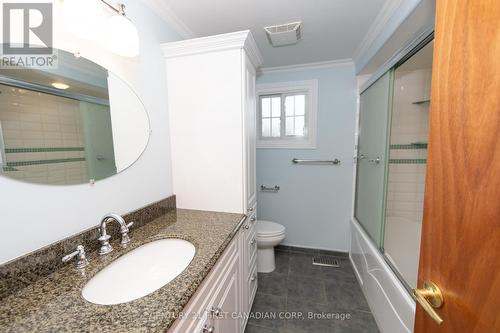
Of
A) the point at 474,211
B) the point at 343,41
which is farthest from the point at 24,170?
the point at 343,41

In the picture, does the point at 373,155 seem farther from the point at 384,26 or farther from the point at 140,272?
the point at 140,272

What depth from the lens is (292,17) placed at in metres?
1.49

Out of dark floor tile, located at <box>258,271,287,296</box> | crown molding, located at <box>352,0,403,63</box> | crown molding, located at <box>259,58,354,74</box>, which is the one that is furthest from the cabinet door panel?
crown molding, located at <box>259,58,354,74</box>

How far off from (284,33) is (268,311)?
2269 millimetres

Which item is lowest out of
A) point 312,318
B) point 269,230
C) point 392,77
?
point 312,318

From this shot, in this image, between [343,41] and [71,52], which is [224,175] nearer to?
[71,52]

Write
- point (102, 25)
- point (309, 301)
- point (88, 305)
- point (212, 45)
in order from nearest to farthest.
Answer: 1. point (88, 305)
2. point (102, 25)
3. point (212, 45)
4. point (309, 301)

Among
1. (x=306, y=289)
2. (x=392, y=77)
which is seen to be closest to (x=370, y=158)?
(x=392, y=77)

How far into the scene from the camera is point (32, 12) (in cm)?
79

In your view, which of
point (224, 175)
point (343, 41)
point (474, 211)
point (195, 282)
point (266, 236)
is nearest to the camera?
point (474, 211)

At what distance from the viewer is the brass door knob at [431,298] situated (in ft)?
1.84

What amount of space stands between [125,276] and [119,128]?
0.75 m

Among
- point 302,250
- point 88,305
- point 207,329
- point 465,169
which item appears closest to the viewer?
point 465,169

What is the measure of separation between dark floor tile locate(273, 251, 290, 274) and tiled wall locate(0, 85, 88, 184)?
1993 millimetres
